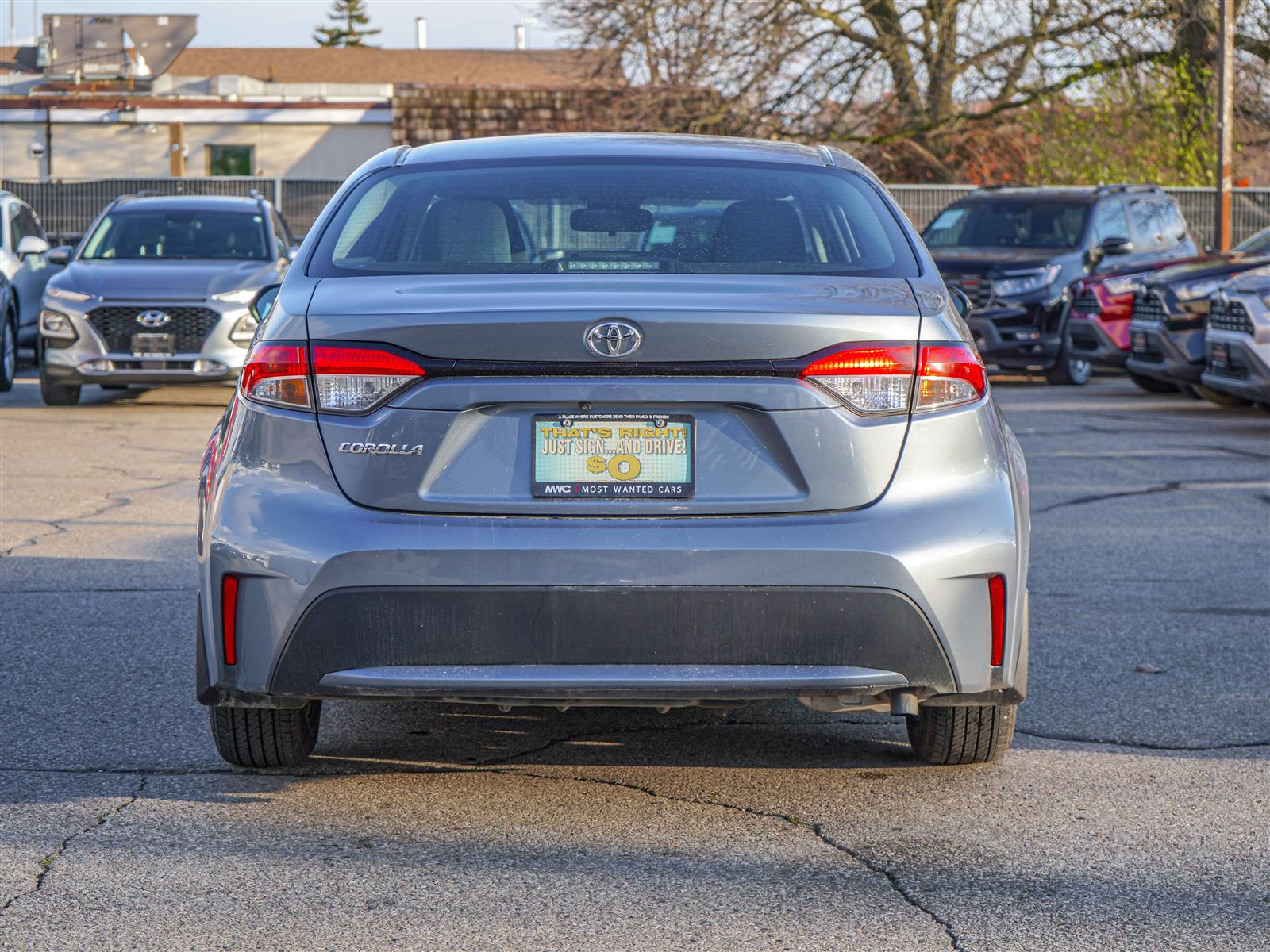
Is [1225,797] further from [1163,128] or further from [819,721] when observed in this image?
[1163,128]

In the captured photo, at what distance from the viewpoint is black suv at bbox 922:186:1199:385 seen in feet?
Answer: 54.6

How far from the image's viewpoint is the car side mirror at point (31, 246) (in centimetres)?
1504

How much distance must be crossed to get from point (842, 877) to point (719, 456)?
0.97m

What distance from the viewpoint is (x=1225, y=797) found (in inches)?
171

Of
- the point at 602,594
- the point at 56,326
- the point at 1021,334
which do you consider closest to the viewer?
the point at 602,594

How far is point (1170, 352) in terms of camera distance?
1370 cm

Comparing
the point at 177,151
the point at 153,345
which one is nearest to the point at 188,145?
the point at 177,151

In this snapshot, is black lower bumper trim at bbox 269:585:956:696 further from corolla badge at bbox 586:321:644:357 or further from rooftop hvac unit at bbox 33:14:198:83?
rooftop hvac unit at bbox 33:14:198:83

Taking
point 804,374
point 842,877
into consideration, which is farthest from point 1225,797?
point 804,374

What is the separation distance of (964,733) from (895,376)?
112 centimetres

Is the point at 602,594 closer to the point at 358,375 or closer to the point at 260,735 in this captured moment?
the point at 358,375

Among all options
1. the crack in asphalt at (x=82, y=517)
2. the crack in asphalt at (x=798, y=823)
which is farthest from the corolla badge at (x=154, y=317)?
the crack in asphalt at (x=798, y=823)

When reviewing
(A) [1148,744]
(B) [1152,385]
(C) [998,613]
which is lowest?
(A) [1148,744]

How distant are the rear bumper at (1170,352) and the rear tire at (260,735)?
34.6ft
